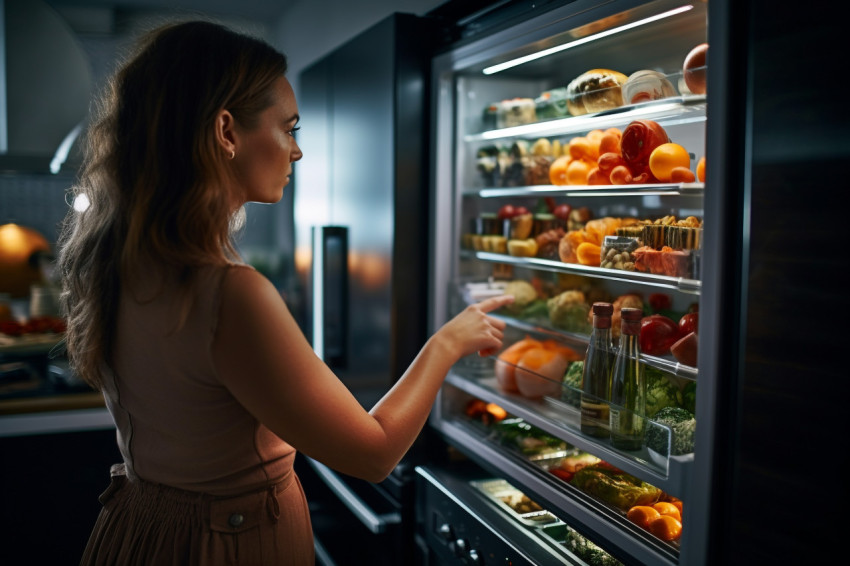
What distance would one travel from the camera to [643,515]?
4.69 ft

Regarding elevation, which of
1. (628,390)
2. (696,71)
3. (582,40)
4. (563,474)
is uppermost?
(582,40)

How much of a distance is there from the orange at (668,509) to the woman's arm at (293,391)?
2.00 ft

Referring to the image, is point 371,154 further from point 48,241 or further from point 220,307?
point 48,241

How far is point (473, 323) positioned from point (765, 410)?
1.87 ft

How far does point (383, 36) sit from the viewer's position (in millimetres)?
2146

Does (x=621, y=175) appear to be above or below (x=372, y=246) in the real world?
above

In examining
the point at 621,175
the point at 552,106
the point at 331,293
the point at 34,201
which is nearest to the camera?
the point at 621,175

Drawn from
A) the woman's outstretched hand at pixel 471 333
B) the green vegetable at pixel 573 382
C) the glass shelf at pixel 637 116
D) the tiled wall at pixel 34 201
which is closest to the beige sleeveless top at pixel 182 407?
the woman's outstretched hand at pixel 471 333

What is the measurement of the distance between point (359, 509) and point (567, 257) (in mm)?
1063

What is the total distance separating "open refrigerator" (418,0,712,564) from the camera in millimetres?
1332

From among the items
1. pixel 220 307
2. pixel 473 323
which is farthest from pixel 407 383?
pixel 220 307

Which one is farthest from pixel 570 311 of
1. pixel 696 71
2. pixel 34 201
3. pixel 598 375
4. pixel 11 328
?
pixel 34 201

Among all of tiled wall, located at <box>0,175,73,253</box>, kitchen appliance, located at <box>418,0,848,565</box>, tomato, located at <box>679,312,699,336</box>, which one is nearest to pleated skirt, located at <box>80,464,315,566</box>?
kitchen appliance, located at <box>418,0,848,565</box>

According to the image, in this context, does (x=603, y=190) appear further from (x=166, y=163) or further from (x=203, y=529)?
(x=203, y=529)
